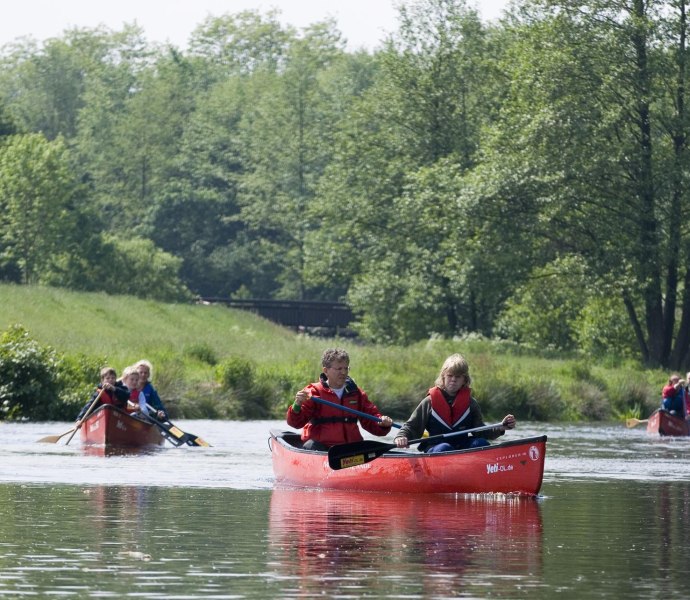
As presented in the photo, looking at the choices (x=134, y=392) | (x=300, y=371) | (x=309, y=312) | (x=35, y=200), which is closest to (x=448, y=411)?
(x=134, y=392)

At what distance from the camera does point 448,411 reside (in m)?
17.3

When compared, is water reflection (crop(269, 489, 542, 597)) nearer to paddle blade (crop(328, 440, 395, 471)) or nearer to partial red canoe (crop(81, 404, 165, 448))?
paddle blade (crop(328, 440, 395, 471))

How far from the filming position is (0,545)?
13.0 meters

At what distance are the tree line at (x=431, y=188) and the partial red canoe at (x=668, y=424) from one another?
1614 cm

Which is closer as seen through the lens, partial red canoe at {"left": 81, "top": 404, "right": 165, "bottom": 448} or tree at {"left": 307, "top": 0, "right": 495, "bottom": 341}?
partial red canoe at {"left": 81, "top": 404, "right": 165, "bottom": 448}

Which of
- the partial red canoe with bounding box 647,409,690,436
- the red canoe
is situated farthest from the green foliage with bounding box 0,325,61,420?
the red canoe

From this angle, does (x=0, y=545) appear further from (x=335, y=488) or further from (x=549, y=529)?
(x=335, y=488)

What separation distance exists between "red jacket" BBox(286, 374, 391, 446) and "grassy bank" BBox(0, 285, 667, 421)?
1577 centimetres

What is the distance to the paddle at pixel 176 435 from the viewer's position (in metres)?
25.5

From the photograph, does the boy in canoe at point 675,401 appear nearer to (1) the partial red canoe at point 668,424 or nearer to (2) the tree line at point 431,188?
(1) the partial red canoe at point 668,424

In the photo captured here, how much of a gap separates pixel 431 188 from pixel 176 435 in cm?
3249

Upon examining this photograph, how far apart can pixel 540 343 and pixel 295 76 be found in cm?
3165

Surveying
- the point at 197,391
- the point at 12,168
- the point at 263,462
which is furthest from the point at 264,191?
the point at 263,462

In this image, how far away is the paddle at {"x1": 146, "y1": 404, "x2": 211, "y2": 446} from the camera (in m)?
25.5
